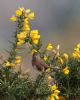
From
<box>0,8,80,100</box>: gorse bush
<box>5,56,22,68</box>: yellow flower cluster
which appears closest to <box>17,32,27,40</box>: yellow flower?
<box>0,8,80,100</box>: gorse bush

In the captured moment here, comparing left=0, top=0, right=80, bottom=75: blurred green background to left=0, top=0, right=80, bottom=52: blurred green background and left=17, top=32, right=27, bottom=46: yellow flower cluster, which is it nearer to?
left=0, top=0, right=80, bottom=52: blurred green background

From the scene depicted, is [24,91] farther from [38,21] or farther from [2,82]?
[38,21]

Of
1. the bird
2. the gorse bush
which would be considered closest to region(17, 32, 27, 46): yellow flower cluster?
the gorse bush

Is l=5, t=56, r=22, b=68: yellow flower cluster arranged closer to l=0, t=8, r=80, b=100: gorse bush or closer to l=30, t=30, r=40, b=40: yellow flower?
l=0, t=8, r=80, b=100: gorse bush

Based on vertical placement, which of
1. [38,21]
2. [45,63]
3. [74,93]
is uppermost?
[38,21]

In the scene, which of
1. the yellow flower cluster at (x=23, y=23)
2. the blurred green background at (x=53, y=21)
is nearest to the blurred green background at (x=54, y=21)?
the blurred green background at (x=53, y=21)

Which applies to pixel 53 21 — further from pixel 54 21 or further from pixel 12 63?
pixel 12 63

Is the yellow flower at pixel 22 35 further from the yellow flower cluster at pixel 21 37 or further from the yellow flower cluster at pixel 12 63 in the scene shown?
the yellow flower cluster at pixel 12 63

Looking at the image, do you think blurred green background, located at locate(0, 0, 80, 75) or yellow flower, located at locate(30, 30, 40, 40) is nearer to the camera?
yellow flower, located at locate(30, 30, 40, 40)

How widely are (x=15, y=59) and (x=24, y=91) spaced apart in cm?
17

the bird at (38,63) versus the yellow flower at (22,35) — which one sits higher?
the yellow flower at (22,35)

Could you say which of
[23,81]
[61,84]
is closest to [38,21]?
[61,84]

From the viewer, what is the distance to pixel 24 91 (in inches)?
74.1

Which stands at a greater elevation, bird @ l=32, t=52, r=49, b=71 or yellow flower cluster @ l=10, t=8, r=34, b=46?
yellow flower cluster @ l=10, t=8, r=34, b=46
